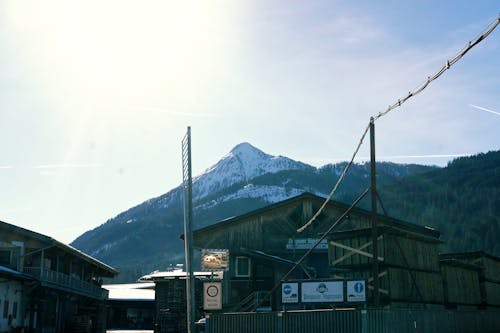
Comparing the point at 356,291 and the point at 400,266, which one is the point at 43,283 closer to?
the point at 356,291

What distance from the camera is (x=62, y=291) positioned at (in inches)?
1996

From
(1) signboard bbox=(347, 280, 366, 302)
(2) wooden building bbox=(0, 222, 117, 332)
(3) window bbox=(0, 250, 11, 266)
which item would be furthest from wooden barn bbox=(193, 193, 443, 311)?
(3) window bbox=(0, 250, 11, 266)

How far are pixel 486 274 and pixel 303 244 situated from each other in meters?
13.2

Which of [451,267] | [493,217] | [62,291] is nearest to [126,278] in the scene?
[493,217]

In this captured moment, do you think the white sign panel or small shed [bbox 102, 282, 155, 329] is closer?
the white sign panel

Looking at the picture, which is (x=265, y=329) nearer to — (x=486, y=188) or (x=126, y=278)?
(x=126, y=278)

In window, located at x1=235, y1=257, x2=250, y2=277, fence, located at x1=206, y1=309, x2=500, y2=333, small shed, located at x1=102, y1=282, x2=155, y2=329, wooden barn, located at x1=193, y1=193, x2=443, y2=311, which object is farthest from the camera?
small shed, located at x1=102, y1=282, x2=155, y2=329

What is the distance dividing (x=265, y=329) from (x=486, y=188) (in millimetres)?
180464

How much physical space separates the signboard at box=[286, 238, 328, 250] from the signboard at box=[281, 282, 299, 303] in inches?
703

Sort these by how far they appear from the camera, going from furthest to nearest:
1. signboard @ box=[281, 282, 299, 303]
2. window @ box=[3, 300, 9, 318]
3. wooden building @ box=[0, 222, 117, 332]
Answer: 1. wooden building @ box=[0, 222, 117, 332]
2. window @ box=[3, 300, 9, 318]
3. signboard @ box=[281, 282, 299, 303]

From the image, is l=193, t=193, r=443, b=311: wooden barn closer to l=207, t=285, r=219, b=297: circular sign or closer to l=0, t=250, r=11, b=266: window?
l=207, t=285, r=219, b=297: circular sign

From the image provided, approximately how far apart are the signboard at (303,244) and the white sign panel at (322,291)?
1795 centimetres

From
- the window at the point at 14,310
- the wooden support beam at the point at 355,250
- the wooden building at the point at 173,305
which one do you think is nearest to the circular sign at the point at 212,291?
the wooden support beam at the point at 355,250

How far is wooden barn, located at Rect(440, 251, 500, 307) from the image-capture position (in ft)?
143
